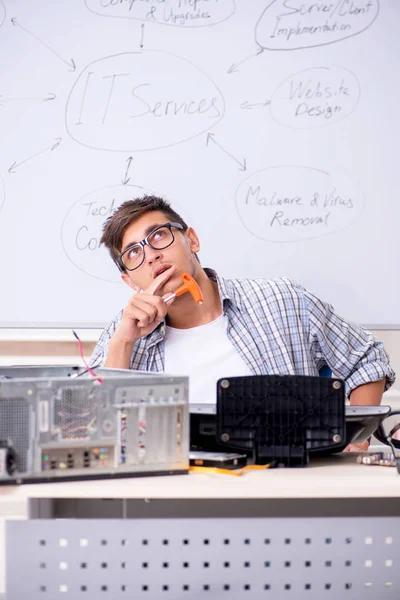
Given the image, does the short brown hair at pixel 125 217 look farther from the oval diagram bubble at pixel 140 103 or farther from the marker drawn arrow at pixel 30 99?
the marker drawn arrow at pixel 30 99

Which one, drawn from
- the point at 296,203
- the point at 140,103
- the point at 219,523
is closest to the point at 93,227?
the point at 140,103

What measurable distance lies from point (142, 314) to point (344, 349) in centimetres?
55

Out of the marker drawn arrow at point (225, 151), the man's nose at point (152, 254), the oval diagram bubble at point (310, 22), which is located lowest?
the man's nose at point (152, 254)

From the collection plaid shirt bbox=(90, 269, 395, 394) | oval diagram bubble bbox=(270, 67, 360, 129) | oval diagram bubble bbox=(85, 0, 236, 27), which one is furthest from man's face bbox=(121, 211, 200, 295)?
oval diagram bubble bbox=(85, 0, 236, 27)

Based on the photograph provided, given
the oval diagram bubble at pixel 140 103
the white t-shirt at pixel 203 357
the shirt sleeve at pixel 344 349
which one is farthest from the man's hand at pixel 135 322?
the oval diagram bubble at pixel 140 103

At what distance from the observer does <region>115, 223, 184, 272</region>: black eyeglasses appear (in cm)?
178

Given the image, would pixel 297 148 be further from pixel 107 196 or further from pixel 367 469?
pixel 367 469

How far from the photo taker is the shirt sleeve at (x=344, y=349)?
179 centimetres

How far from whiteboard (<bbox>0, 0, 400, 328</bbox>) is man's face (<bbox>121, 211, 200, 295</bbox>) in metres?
0.50

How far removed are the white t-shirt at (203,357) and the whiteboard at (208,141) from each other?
54cm

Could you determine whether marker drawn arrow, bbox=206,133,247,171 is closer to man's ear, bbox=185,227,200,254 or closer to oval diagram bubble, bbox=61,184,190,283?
oval diagram bubble, bbox=61,184,190,283

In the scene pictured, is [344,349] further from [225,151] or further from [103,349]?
[225,151]

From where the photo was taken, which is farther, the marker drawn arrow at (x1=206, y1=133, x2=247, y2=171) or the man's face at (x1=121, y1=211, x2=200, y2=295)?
the marker drawn arrow at (x1=206, y1=133, x2=247, y2=171)

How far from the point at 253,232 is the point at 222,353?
2.13ft
